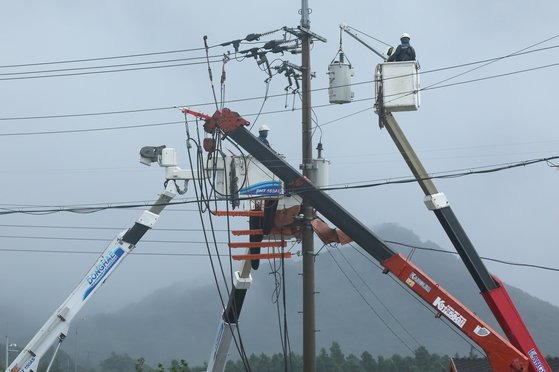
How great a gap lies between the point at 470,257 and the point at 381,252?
211cm

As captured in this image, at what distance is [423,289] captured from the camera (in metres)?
23.9

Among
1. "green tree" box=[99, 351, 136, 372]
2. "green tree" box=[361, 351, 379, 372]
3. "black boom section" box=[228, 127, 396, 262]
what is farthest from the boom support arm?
"green tree" box=[99, 351, 136, 372]

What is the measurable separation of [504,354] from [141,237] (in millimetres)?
9822

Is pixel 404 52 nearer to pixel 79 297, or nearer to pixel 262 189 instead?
pixel 262 189

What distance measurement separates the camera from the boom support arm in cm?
2352

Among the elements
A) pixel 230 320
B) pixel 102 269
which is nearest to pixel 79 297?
pixel 102 269

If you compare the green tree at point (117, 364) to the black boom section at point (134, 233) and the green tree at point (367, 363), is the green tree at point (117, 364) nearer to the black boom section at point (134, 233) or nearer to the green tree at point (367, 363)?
the green tree at point (367, 363)

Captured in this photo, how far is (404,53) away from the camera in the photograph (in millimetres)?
24625

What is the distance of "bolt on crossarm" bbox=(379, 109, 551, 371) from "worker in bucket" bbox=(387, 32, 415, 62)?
4.41 feet

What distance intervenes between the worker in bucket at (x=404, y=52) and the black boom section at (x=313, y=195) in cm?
359

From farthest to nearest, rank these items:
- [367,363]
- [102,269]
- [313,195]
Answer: [367,363]
[102,269]
[313,195]

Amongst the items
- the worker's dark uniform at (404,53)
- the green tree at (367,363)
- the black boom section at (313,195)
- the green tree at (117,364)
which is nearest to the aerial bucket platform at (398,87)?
the worker's dark uniform at (404,53)

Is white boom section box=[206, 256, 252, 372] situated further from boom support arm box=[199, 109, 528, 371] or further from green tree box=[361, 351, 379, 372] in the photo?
green tree box=[361, 351, 379, 372]

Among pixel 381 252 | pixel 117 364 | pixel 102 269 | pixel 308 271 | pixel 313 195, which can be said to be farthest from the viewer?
pixel 117 364
